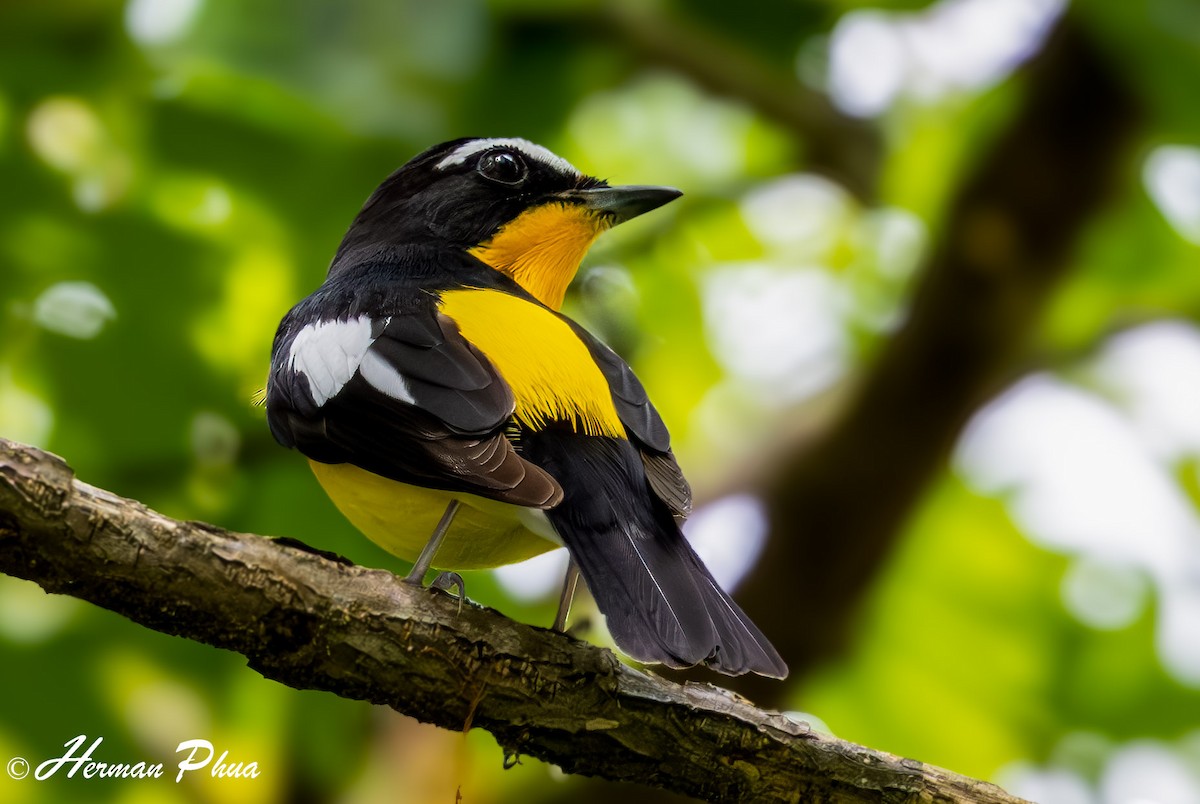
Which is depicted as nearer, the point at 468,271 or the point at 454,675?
the point at 454,675

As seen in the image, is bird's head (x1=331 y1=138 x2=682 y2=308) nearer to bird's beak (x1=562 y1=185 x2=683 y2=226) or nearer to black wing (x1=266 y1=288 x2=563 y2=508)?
bird's beak (x1=562 y1=185 x2=683 y2=226)

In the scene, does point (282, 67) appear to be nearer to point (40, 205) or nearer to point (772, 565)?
point (40, 205)

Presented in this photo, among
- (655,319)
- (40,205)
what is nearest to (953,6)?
(655,319)

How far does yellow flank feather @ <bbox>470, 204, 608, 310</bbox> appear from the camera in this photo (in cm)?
384

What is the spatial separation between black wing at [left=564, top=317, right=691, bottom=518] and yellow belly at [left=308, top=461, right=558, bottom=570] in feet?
0.98

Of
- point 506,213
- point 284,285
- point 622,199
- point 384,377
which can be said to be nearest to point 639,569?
point 384,377

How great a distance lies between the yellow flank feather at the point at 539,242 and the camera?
12.6 ft

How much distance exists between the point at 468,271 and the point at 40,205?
194 centimetres

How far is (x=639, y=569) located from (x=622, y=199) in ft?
4.61

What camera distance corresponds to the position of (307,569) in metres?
2.51

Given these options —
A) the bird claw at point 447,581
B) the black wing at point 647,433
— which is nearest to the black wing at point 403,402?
the bird claw at point 447,581

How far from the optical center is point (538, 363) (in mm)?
2998
